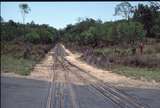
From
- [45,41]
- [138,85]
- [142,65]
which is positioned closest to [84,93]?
[138,85]

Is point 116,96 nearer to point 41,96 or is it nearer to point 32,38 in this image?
point 41,96

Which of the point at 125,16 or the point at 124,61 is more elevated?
the point at 125,16

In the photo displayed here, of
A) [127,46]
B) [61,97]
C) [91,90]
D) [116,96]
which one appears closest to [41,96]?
[61,97]

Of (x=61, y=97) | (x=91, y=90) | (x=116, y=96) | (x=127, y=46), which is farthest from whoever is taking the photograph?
(x=127, y=46)

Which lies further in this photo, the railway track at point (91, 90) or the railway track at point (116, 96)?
the railway track at point (116, 96)

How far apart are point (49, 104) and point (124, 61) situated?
20036mm

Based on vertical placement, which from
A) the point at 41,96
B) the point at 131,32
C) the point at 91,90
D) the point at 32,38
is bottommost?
the point at 91,90

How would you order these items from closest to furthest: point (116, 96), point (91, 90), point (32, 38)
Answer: point (116, 96) → point (91, 90) → point (32, 38)

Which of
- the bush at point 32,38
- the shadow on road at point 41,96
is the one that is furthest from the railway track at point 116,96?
the bush at point 32,38

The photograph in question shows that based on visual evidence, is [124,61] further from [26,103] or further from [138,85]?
[26,103]

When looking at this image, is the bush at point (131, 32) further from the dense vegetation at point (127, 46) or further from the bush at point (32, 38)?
the bush at point (32, 38)

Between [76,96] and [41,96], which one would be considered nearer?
[41,96]

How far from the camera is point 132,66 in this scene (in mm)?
30375

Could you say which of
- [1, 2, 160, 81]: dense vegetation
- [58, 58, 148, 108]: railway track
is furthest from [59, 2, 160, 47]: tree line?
[58, 58, 148, 108]: railway track
